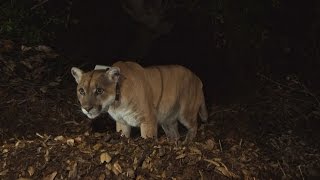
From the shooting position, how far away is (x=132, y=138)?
8234 mm

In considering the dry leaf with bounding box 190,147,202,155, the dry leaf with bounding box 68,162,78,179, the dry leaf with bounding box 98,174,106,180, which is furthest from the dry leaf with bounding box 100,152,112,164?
the dry leaf with bounding box 190,147,202,155

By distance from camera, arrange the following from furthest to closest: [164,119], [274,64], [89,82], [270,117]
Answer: [274,64] < [270,117] < [164,119] < [89,82]

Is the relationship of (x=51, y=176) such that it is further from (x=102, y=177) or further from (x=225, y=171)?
(x=225, y=171)

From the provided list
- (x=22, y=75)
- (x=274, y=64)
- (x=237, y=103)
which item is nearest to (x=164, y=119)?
(x=237, y=103)

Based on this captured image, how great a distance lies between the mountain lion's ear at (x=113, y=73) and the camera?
7.81 m

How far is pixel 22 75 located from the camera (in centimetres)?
1069

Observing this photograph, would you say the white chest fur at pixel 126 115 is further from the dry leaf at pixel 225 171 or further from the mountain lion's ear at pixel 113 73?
the dry leaf at pixel 225 171

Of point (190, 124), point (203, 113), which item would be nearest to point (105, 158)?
point (190, 124)

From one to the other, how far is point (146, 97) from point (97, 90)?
0.70 meters

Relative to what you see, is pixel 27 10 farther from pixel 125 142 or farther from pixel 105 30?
pixel 125 142

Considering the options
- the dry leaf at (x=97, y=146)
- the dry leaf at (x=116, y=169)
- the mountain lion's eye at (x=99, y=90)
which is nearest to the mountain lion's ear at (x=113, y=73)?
the mountain lion's eye at (x=99, y=90)

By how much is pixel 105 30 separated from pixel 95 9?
42cm

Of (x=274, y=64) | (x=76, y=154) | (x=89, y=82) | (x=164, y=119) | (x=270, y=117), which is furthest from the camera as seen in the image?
(x=274, y=64)

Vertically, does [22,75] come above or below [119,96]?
below
